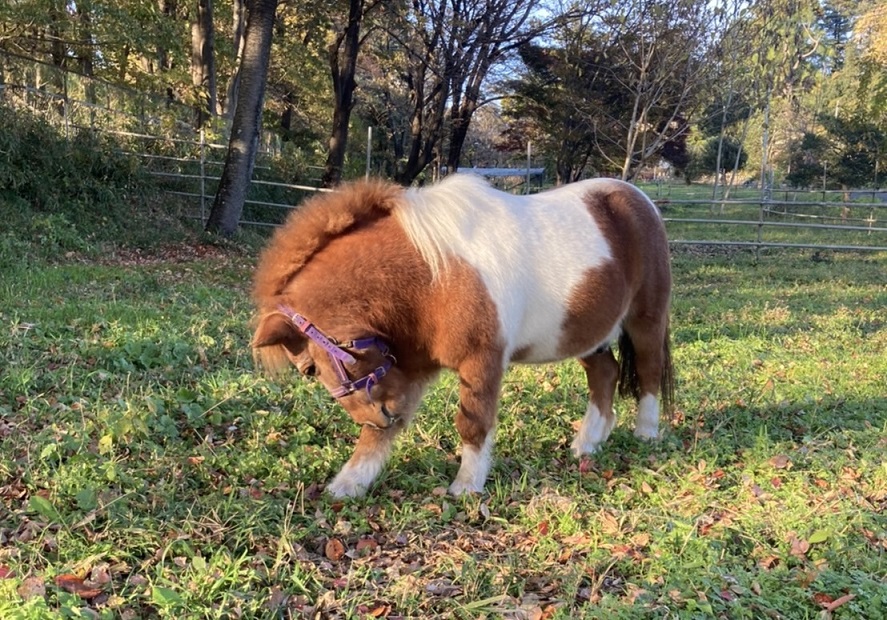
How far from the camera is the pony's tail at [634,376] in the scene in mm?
4121

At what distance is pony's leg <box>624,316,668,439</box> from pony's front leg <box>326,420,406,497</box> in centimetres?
166

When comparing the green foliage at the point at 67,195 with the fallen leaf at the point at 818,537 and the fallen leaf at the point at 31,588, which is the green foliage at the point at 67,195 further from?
the fallen leaf at the point at 818,537

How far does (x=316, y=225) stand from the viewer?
3.00 metres

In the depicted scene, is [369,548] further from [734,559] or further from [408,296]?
[734,559]

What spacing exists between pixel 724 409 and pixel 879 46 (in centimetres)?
2198

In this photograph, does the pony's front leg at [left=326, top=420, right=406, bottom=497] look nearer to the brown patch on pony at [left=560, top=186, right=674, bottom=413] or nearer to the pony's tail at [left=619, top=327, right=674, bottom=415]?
the brown patch on pony at [left=560, top=186, right=674, bottom=413]

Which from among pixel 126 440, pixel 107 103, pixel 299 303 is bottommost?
pixel 126 440

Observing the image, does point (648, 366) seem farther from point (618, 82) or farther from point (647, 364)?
point (618, 82)

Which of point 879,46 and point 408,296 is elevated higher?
point 879,46

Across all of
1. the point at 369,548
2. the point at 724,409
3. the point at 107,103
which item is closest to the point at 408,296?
the point at 369,548

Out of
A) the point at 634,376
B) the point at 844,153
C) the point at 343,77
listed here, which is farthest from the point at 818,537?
the point at 844,153

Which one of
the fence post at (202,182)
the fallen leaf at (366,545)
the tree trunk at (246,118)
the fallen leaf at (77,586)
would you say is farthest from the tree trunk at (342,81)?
the fallen leaf at (77,586)

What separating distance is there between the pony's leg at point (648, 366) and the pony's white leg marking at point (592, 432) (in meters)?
0.24

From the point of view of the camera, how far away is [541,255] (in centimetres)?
330
